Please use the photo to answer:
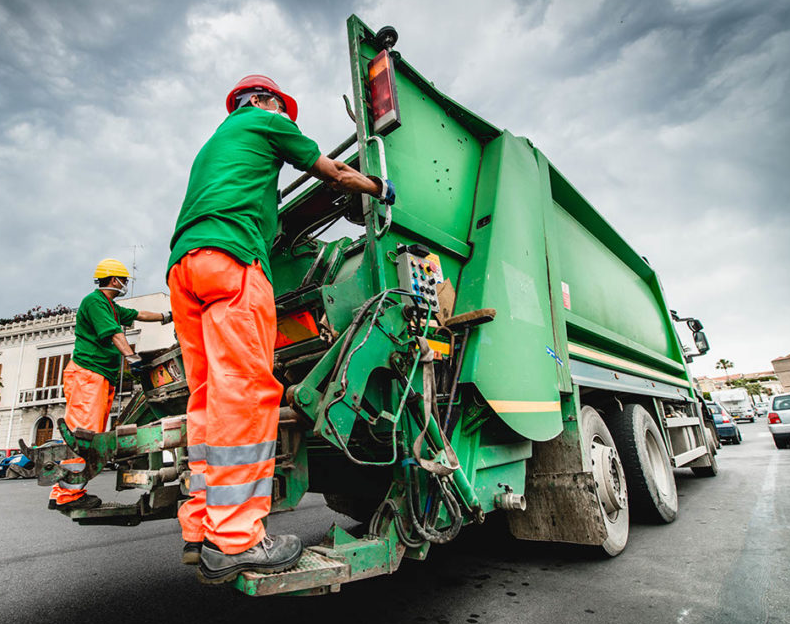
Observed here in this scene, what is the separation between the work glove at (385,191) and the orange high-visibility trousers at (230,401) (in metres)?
0.64

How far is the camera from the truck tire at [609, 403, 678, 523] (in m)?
3.71

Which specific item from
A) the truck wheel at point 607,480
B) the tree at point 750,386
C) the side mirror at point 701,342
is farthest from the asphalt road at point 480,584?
the tree at point 750,386

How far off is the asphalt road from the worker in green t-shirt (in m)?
1.17

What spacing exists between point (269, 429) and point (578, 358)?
96.7 inches

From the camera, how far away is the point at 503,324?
2346 mm

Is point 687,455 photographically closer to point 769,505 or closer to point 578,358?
point 769,505

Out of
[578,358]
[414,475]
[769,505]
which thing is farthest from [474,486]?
[769,505]

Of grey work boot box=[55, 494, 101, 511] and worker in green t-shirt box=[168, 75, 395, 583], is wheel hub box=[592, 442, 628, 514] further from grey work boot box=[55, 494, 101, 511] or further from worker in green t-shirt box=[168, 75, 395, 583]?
grey work boot box=[55, 494, 101, 511]

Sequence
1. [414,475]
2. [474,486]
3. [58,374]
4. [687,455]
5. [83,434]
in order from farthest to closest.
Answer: [58,374] → [687,455] → [474,486] → [414,475] → [83,434]

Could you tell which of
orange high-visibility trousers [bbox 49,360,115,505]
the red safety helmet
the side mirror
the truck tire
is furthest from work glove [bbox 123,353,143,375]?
the side mirror

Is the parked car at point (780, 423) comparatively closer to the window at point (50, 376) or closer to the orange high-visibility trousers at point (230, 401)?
the orange high-visibility trousers at point (230, 401)

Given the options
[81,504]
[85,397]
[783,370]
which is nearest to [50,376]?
[85,397]

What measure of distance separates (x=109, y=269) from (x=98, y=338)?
52cm

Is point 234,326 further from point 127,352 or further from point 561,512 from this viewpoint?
point 561,512
